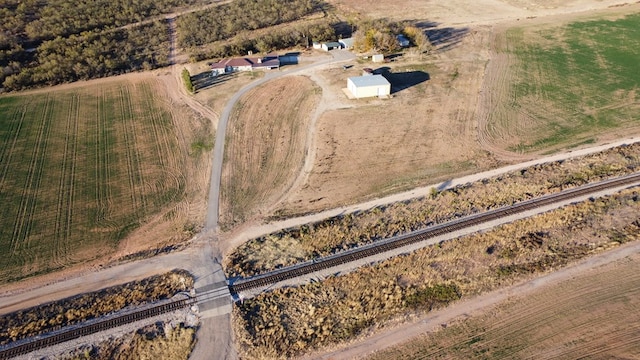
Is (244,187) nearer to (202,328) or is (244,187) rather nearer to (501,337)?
(202,328)

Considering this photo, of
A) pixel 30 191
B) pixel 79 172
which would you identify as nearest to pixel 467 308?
pixel 79 172

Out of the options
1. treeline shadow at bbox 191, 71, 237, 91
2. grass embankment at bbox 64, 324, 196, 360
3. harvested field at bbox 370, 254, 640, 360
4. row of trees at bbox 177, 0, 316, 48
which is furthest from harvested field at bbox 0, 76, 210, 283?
harvested field at bbox 370, 254, 640, 360

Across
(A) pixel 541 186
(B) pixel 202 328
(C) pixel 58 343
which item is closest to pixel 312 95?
(A) pixel 541 186

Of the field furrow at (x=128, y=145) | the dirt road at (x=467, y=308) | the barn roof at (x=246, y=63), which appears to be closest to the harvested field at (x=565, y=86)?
the dirt road at (x=467, y=308)

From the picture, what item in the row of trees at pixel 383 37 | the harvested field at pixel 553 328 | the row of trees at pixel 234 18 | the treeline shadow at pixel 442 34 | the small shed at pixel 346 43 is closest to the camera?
the harvested field at pixel 553 328

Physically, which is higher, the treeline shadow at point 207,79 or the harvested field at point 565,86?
the treeline shadow at point 207,79

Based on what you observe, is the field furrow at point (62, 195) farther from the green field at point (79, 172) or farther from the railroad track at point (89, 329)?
the railroad track at point (89, 329)
